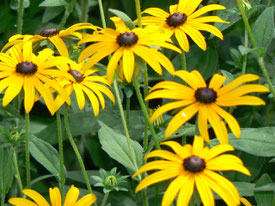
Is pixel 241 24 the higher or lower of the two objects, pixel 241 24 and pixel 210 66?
the higher

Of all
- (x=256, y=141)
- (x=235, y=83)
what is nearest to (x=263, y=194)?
(x=256, y=141)

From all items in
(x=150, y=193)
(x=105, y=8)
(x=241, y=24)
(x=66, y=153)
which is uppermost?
(x=105, y=8)

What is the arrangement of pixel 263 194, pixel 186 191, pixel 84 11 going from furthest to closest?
pixel 84 11
pixel 263 194
pixel 186 191

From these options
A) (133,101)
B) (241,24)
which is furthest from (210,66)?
(133,101)

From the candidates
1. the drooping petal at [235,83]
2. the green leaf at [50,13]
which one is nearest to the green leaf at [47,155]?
the drooping petal at [235,83]

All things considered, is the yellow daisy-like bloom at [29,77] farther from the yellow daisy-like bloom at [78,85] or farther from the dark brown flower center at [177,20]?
the dark brown flower center at [177,20]

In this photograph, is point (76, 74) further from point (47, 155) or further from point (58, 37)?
point (47, 155)

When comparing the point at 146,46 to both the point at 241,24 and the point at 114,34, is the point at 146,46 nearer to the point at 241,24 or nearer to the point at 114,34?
the point at 114,34

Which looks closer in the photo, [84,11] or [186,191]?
[186,191]
